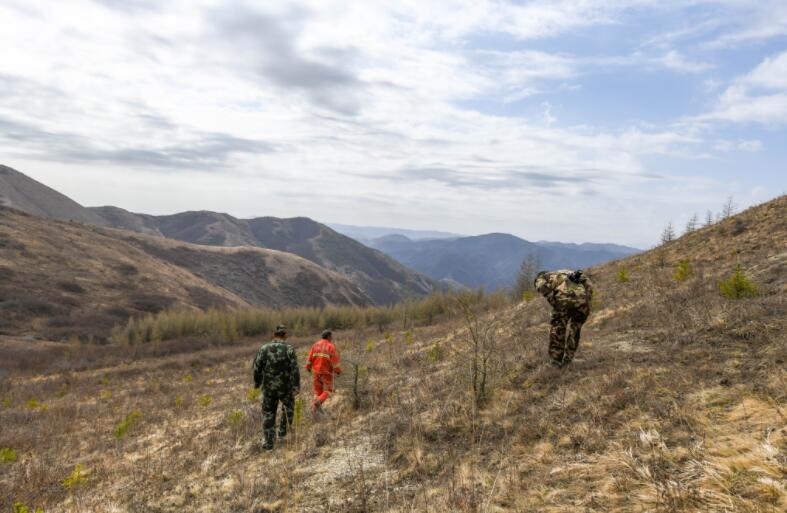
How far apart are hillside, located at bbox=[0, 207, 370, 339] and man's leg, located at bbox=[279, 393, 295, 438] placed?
45.9 metres

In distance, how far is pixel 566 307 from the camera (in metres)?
7.33

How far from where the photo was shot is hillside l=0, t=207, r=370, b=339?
46531mm

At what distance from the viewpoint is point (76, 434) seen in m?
12.4

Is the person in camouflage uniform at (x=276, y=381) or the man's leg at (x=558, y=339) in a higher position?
the man's leg at (x=558, y=339)

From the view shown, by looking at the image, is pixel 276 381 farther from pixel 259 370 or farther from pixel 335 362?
pixel 335 362

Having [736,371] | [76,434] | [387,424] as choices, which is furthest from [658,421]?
[76,434]

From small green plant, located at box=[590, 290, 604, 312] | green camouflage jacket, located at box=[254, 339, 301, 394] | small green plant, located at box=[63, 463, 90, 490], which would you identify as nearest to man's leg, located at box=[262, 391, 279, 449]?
green camouflage jacket, located at box=[254, 339, 301, 394]

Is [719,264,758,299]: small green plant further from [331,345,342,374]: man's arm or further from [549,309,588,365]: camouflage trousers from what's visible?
[331,345,342,374]: man's arm

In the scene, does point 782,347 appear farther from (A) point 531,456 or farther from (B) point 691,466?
(A) point 531,456

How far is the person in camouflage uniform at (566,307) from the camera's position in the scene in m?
7.30

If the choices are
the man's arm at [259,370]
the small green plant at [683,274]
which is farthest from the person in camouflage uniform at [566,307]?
the small green plant at [683,274]

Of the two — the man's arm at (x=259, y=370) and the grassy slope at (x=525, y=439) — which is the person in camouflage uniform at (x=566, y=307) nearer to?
the grassy slope at (x=525, y=439)

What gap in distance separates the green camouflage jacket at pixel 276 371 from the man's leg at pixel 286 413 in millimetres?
140

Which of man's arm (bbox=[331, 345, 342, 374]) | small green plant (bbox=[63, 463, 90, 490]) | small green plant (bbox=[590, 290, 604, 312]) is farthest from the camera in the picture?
small green plant (bbox=[590, 290, 604, 312])
